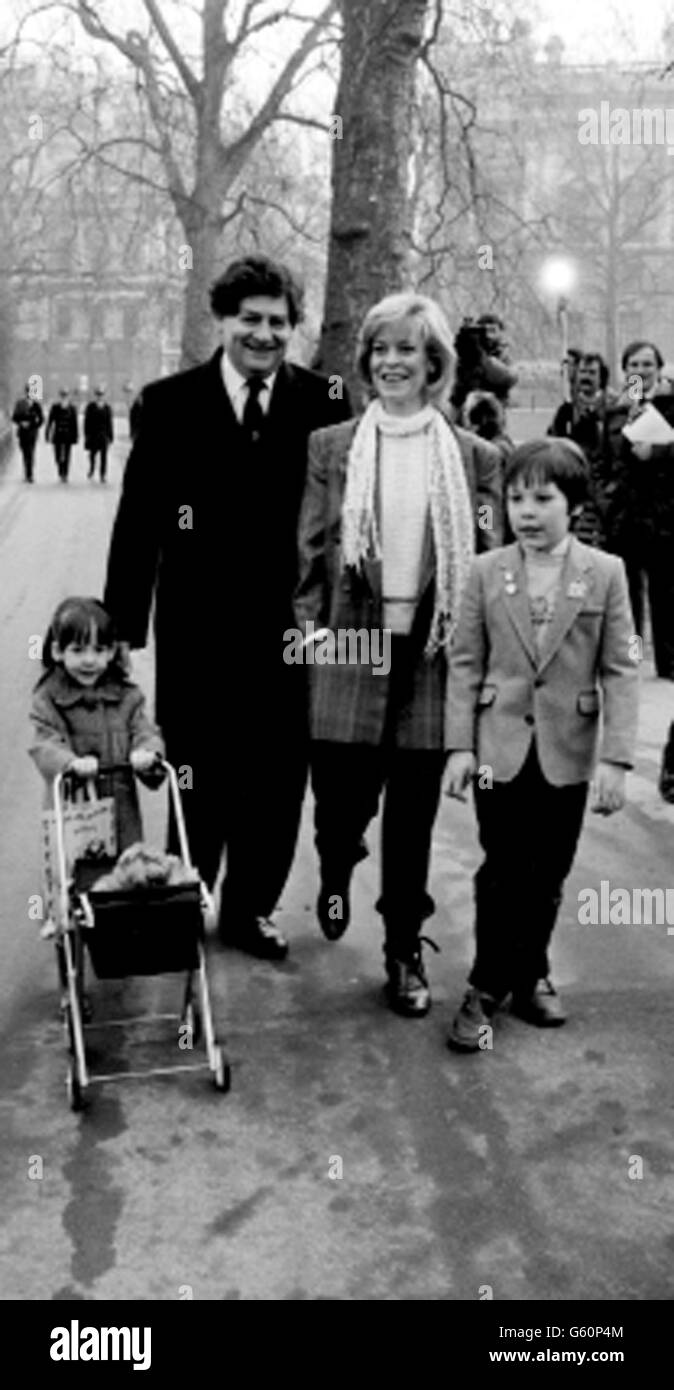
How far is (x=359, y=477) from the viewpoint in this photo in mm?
4594

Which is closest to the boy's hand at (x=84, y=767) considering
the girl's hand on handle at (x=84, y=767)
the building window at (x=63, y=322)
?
the girl's hand on handle at (x=84, y=767)

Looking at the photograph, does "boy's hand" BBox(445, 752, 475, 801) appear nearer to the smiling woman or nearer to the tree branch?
the smiling woman

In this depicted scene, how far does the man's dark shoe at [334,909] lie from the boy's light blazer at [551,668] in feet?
2.93

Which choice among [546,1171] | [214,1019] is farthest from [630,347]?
[546,1171]

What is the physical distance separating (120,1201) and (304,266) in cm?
3544

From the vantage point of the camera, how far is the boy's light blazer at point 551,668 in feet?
14.5

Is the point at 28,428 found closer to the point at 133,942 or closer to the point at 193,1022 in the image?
the point at 193,1022

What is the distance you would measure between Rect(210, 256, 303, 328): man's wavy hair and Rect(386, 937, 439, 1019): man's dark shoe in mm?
1882

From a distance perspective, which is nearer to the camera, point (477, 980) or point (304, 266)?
point (477, 980)

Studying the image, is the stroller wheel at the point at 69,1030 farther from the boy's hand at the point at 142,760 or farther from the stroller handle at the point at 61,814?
the boy's hand at the point at 142,760

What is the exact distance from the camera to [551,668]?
174 inches

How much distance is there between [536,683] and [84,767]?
1.23 meters

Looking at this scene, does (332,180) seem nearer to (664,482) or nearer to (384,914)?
(664,482)

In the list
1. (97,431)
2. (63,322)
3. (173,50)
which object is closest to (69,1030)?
(97,431)
